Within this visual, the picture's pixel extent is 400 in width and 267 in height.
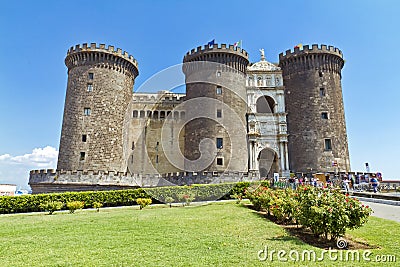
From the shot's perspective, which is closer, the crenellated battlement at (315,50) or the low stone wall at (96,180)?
the low stone wall at (96,180)

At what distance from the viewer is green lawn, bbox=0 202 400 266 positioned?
6828mm

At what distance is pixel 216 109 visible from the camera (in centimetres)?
3322

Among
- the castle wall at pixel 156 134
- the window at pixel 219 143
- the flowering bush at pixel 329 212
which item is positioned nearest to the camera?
the flowering bush at pixel 329 212

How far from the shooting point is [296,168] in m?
33.4

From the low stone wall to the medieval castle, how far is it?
637 millimetres

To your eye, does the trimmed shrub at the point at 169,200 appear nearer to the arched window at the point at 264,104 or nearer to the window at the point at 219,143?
the window at the point at 219,143

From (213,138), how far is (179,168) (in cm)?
732

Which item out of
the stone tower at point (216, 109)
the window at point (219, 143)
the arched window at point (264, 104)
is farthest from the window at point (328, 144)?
the window at point (219, 143)

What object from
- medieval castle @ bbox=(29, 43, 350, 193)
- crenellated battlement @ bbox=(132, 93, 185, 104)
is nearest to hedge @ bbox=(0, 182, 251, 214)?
medieval castle @ bbox=(29, 43, 350, 193)

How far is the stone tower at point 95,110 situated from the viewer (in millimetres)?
30969

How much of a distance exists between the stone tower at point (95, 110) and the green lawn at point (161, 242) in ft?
63.7

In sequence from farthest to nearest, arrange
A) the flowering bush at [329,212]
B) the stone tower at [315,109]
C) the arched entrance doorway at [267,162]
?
1. the arched entrance doorway at [267,162]
2. the stone tower at [315,109]
3. the flowering bush at [329,212]

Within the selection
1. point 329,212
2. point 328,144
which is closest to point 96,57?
point 328,144

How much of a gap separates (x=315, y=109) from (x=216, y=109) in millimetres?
12176
